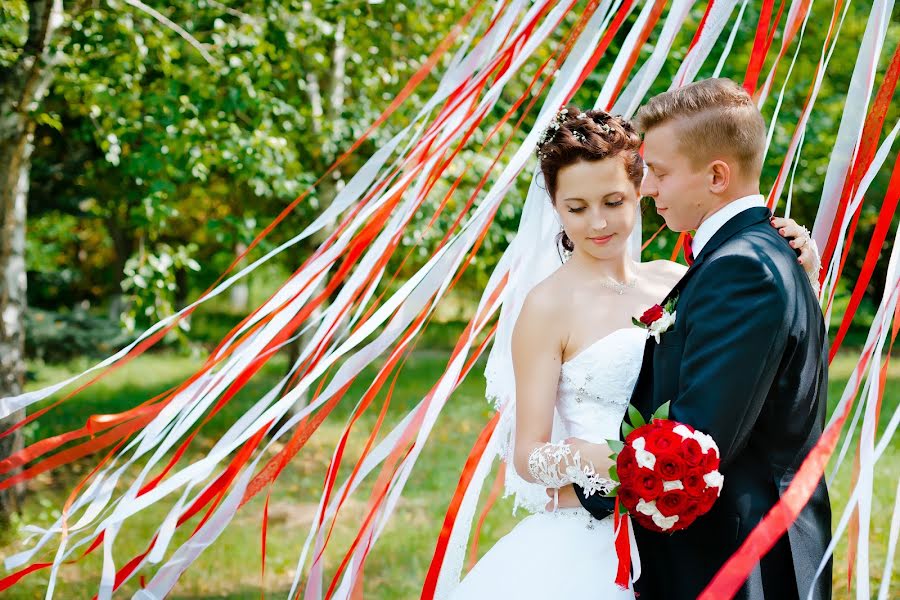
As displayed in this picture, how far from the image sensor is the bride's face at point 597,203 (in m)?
2.46

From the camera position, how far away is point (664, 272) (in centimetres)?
276

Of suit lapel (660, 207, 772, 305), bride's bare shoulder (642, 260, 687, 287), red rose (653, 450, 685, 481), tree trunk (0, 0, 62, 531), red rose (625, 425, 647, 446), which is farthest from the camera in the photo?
tree trunk (0, 0, 62, 531)

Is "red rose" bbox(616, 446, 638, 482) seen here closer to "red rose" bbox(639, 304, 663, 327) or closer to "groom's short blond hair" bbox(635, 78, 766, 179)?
"red rose" bbox(639, 304, 663, 327)

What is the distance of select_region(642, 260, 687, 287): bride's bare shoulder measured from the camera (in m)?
2.71

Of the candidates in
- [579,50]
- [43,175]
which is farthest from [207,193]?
[579,50]

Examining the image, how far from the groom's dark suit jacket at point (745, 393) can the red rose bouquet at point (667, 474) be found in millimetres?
44

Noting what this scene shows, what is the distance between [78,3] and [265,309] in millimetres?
4364

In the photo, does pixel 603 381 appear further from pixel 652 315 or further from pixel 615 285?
pixel 652 315

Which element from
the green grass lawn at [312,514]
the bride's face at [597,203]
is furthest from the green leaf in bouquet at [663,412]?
the green grass lawn at [312,514]

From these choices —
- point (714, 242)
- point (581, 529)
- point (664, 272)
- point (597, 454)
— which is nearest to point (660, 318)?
point (714, 242)

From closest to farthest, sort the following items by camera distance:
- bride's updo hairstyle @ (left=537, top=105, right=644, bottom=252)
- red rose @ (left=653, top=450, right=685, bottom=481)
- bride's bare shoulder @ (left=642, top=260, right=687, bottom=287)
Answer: red rose @ (left=653, top=450, right=685, bottom=481) < bride's updo hairstyle @ (left=537, top=105, right=644, bottom=252) < bride's bare shoulder @ (left=642, top=260, right=687, bottom=287)

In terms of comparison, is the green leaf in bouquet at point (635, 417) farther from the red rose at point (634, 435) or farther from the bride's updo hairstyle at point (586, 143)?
the bride's updo hairstyle at point (586, 143)

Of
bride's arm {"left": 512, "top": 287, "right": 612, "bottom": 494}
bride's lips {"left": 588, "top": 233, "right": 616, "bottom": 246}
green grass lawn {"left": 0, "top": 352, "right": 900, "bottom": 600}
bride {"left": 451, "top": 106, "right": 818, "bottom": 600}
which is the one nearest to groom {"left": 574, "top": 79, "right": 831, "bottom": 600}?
bride's arm {"left": 512, "top": 287, "right": 612, "bottom": 494}

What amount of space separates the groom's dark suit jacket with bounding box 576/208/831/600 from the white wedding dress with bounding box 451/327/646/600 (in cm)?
28
